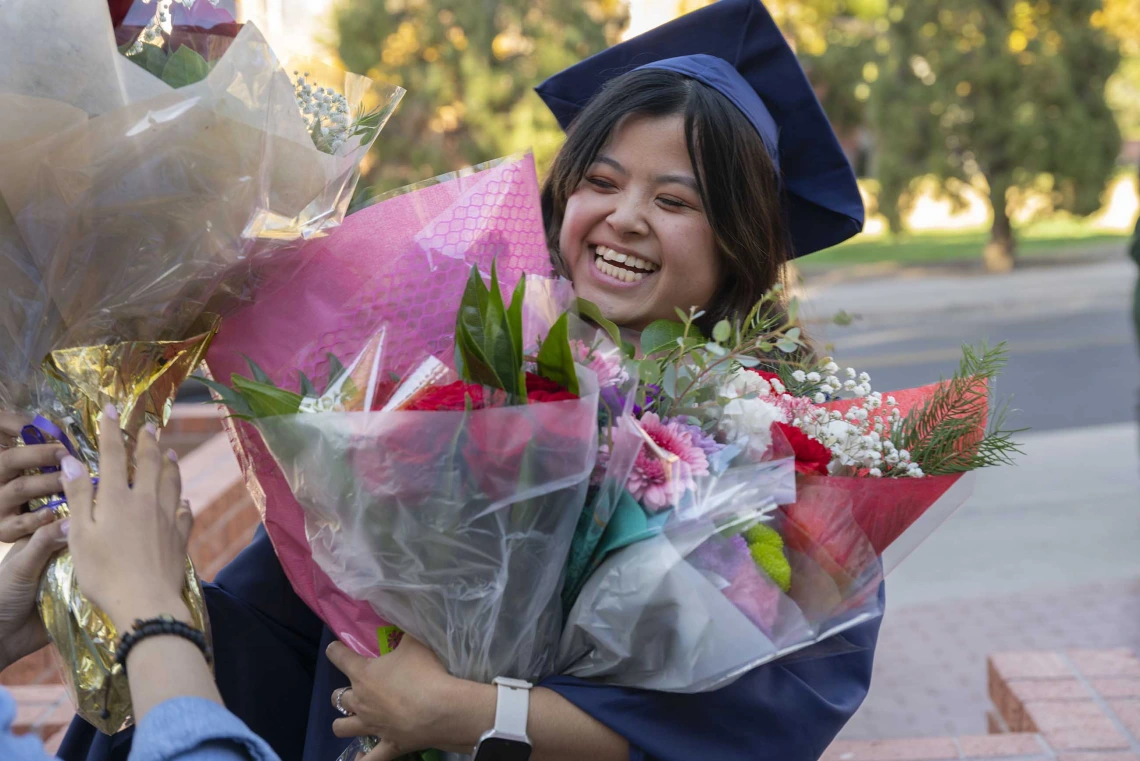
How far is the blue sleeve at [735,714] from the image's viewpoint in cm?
142

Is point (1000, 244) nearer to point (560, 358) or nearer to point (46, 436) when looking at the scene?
point (560, 358)

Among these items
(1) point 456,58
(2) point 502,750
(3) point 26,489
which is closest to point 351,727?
(2) point 502,750

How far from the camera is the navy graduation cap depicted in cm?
201

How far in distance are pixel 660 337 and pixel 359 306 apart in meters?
0.43

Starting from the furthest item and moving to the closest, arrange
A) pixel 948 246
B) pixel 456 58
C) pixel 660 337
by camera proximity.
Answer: pixel 948 246 → pixel 456 58 → pixel 660 337

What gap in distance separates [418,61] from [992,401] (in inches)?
538

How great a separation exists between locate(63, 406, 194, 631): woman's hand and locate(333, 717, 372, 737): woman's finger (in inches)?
11.4

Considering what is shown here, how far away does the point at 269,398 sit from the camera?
51.8 inches

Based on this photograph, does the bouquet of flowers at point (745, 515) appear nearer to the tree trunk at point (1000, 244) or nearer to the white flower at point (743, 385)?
the white flower at point (743, 385)

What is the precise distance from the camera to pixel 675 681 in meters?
1.35

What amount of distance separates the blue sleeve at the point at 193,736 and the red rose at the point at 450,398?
0.39 m

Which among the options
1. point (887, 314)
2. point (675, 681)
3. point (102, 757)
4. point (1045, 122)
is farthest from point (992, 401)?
point (1045, 122)

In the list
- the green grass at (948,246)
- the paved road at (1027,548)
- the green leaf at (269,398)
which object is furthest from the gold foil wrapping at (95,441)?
the green grass at (948,246)

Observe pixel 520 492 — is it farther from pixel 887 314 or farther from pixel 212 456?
pixel 887 314
